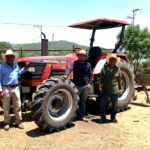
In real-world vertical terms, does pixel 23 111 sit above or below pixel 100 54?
below

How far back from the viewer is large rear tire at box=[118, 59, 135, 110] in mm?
9914

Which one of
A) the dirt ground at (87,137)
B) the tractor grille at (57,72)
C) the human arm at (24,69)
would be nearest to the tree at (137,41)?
the tractor grille at (57,72)

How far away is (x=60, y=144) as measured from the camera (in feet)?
23.0

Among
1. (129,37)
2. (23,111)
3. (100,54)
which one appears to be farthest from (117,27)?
(129,37)

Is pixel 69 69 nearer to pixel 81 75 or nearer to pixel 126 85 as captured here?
pixel 81 75

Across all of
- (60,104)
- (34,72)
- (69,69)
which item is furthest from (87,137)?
(34,72)

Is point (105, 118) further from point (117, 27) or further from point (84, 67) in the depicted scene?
point (117, 27)

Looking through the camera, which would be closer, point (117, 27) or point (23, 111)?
point (23, 111)

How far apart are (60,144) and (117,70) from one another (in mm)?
2507

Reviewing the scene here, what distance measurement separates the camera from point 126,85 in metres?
10.3

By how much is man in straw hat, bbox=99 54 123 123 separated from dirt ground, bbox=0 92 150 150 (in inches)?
15.4

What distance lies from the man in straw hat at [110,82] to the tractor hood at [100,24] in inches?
50.2

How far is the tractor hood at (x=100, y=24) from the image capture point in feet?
31.2

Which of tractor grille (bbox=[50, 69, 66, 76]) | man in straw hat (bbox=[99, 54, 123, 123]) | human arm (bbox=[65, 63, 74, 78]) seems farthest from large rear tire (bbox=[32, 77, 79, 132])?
tractor grille (bbox=[50, 69, 66, 76])
